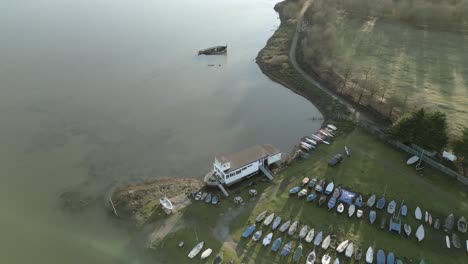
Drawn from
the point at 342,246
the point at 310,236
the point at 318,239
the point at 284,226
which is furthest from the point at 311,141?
the point at 342,246

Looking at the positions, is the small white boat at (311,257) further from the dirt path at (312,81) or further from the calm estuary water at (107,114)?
the dirt path at (312,81)

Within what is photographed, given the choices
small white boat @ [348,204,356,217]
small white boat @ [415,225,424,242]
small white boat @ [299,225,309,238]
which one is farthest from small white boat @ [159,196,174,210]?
small white boat @ [415,225,424,242]

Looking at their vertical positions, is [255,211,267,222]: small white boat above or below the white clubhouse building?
below

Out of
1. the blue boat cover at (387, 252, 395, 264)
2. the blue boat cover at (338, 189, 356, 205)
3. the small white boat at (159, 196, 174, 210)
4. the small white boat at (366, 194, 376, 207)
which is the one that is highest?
the small white boat at (159, 196, 174, 210)

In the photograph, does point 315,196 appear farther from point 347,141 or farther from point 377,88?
point 377,88

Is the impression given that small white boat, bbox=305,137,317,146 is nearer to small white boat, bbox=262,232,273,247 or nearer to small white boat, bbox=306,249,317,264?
small white boat, bbox=262,232,273,247

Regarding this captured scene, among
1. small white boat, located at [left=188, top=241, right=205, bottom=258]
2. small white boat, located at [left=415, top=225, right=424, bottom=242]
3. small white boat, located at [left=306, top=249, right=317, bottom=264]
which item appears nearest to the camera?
small white boat, located at [left=306, top=249, right=317, bottom=264]

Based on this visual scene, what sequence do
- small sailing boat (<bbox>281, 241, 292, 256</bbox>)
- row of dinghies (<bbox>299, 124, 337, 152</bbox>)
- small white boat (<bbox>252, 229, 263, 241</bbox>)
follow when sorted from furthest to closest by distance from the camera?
row of dinghies (<bbox>299, 124, 337, 152</bbox>) < small white boat (<bbox>252, 229, 263, 241</bbox>) < small sailing boat (<bbox>281, 241, 292, 256</bbox>)
